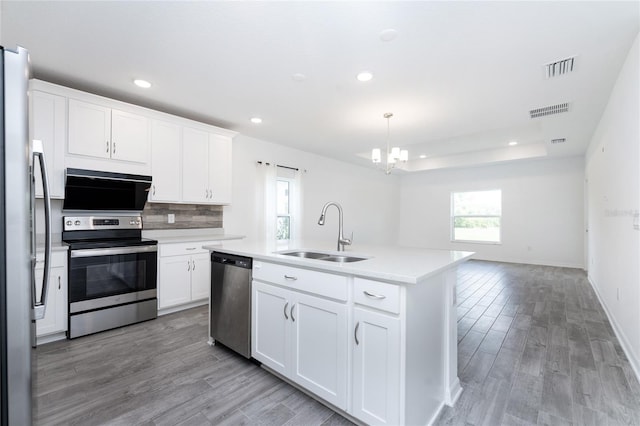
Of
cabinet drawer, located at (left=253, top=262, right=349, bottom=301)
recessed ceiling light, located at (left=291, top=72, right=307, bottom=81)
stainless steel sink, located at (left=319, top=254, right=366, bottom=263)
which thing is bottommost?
cabinet drawer, located at (left=253, top=262, right=349, bottom=301)

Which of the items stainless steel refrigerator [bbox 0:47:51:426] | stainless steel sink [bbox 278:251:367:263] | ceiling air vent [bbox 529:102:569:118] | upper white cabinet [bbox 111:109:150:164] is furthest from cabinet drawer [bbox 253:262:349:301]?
ceiling air vent [bbox 529:102:569:118]

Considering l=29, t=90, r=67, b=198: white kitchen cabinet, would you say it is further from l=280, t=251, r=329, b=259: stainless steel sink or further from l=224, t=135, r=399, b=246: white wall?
l=280, t=251, r=329, b=259: stainless steel sink

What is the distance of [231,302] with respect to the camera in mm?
2395

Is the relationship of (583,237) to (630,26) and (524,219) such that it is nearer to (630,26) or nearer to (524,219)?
(524,219)

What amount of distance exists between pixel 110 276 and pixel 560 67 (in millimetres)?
4593

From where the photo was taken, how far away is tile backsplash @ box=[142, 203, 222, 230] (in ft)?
12.1

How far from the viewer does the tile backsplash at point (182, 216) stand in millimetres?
3674

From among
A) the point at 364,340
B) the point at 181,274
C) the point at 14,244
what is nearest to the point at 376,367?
the point at 364,340

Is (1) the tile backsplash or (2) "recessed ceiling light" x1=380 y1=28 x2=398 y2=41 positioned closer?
(2) "recessed ceiling light" x1=380 y1=28 x2=398 y2=41

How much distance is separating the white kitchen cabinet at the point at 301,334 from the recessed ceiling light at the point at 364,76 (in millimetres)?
1878

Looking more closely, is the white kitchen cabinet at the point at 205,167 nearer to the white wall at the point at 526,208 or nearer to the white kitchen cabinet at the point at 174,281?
the white kitchen cabinet at the point at 174,281

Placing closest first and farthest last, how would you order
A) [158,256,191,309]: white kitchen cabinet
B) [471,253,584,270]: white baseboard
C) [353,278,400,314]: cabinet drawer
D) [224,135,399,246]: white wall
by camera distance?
[353,278,400,314]: cabinet drawer → [158,256,191,309]: white kitchen cabinet → [224,135,399,246]: white wall → [471,253,584,270]: white baseboard

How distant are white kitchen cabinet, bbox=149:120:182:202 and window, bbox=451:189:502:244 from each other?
23.2 ft

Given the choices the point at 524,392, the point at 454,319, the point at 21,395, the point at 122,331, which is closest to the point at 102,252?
the point at 122,331
